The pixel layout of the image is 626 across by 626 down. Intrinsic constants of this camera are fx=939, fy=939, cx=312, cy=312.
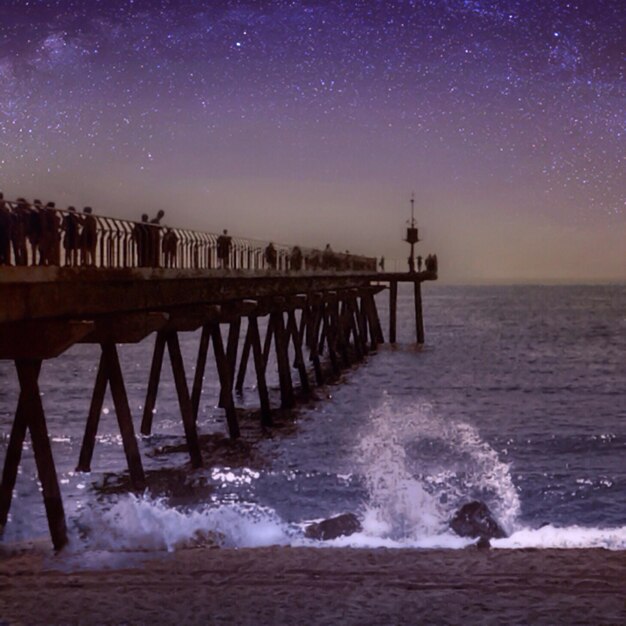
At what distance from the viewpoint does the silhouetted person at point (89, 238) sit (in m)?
13.4

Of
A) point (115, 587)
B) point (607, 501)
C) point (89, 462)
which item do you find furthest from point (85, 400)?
point (115, 587)

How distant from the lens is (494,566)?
877cm

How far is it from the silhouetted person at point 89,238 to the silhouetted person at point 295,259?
1966cm

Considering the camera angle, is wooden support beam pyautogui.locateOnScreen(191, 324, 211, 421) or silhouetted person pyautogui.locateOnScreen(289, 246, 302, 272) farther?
silhouetted person pyautogui.locateOnScreen(289, 246, 302, 272)

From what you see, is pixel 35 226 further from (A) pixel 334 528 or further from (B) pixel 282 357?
Result: (B) pixel 282 357

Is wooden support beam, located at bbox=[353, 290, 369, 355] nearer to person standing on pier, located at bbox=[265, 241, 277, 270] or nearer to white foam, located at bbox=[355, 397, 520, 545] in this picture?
person standing on pier, located at bbox=[265, 241, 277, 270]

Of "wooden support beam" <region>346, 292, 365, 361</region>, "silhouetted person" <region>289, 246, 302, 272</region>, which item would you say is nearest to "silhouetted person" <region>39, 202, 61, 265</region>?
"silhouetted person" <region>289, 246, 302, 272</region>

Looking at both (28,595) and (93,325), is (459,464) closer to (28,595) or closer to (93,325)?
(93,325)

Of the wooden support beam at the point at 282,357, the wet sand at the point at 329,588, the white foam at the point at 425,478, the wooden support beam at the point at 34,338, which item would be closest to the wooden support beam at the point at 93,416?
the wooden support beam at the point at 34,338

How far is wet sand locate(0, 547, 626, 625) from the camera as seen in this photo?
7430 mm

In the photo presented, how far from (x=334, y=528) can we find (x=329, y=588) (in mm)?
4189

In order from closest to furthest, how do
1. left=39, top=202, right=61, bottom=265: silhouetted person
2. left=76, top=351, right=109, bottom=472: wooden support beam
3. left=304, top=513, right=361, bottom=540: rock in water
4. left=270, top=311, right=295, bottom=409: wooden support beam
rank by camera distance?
left=39, top=202, right=61, bottom=265: silhouetted person → left=304, top=513, right=361, bottom=540: rock in water → left=76, top=351, right=109, bottom=472: wooden support beam → left=270, top=311, right=295, bottom=409: wooden support beam

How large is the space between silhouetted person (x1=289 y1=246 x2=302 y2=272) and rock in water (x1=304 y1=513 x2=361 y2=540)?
836 inches

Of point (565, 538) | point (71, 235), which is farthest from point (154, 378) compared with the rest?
point (565, 538)
